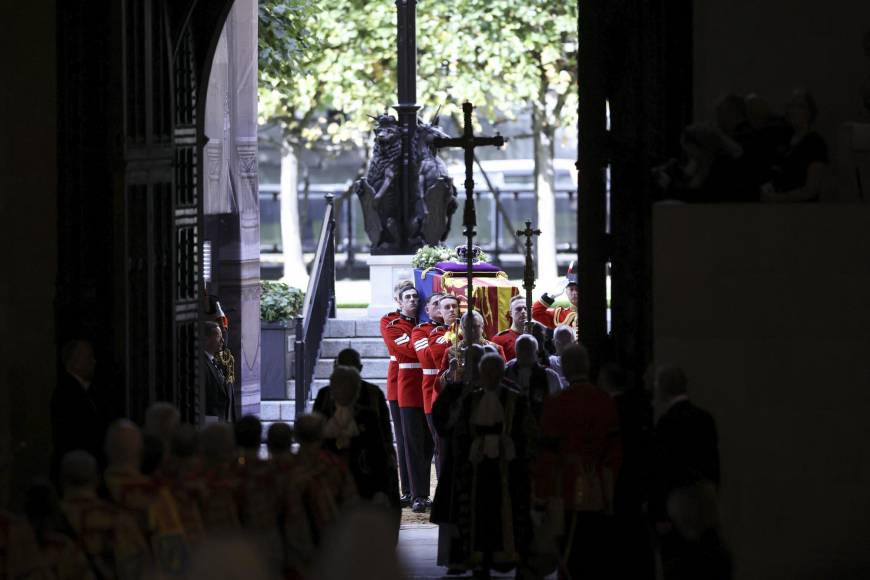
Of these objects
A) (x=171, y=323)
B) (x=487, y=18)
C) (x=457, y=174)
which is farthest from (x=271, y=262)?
(x=171, y=323)

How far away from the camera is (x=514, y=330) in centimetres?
1803

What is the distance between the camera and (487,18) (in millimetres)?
35344

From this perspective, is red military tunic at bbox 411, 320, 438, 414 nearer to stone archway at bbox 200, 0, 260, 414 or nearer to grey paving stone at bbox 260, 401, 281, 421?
stone archway at bbox 200, 0, 260, 414

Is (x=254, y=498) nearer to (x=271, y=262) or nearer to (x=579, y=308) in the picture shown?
(x=579, y=308)

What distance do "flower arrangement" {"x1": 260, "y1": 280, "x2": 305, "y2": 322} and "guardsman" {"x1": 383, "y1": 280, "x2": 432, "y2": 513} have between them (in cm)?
539

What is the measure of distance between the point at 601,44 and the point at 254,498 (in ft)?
17.9

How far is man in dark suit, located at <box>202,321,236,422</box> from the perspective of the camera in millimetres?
16250

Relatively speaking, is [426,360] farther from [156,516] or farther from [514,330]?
[156,516]

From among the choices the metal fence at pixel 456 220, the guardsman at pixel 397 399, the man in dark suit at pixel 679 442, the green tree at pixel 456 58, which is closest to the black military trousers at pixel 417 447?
the guardsman at pixel 397 399

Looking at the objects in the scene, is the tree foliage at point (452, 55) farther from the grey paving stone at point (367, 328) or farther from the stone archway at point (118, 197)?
the stone archway at point (118, 197)

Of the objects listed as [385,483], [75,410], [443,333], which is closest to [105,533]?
[75,410]

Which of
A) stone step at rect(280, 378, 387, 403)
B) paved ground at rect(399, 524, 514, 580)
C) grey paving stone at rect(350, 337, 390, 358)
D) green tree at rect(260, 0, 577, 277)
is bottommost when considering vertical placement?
paved ground at rect(399, 524, 514, 580)

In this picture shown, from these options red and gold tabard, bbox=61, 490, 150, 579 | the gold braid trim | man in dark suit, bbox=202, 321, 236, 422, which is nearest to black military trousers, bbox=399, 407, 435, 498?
the gold braid trim

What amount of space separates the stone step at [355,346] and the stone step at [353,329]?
14 centimetres
